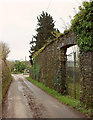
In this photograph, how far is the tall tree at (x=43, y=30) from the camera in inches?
1045

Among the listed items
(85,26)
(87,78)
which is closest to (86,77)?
(87,78)

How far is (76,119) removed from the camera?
4.76 metres

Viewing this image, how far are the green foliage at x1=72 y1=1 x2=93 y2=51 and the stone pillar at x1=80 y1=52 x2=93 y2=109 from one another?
1.18 feet

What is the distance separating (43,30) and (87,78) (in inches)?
846

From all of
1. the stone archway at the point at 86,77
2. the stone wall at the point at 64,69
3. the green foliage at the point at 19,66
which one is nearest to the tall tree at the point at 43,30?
the stone wall at the point at 64,69

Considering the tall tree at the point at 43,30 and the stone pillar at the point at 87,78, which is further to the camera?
the tall tree at the point at 43,30

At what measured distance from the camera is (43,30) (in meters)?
26.7

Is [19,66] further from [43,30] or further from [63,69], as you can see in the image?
[63,69]

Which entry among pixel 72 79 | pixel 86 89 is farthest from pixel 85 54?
pixel 72 79

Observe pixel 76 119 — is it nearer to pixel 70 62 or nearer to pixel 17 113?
pixel 17 113

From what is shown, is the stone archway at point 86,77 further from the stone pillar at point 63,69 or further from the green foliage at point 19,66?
the green foliage at point 19,66

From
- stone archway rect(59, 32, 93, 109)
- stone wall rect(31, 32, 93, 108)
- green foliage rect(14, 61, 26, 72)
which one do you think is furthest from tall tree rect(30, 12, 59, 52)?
green foliage rect(14, 61, 26, 72)

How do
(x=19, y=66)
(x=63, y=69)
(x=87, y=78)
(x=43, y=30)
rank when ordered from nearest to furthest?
(x=87, y=78) → (x=63, y=69) → (x=43, y=30) → (x=19, y=66)

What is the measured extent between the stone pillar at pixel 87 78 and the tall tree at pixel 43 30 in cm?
2006
